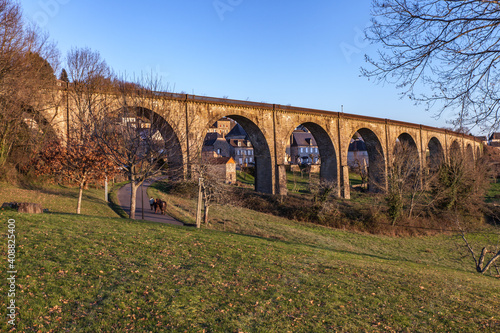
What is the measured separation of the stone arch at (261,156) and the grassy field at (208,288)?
19.9 meters

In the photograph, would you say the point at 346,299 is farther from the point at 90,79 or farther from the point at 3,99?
the point at 90,79

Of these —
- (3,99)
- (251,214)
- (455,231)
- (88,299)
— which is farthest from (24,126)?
(455,231)

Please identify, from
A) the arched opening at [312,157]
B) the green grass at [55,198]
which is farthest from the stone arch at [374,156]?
the green grass at [55,198]

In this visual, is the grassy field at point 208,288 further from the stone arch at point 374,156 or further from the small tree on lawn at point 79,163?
the stone arch at point 374,156

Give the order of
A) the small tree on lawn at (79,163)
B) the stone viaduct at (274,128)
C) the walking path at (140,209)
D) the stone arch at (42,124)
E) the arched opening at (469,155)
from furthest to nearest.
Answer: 1. the arched opening at (469,155)
2. the stone viaduct at (274,128)
3. the stone arch at (42,124)
4. the walking path at (140,209)
5. the small tree on lawn at (79,163)

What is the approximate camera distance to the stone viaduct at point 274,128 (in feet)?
81.4

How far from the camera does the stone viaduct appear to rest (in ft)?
81.4

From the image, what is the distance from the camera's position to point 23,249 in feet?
26.4

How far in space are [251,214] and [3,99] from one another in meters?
18.6

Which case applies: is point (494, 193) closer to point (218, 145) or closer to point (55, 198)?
point (218, 145)

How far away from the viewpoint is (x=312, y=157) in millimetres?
73688

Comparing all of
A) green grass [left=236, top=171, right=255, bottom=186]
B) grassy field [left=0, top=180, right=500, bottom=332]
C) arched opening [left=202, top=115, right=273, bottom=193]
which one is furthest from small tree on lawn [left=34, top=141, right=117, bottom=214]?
green grass [left=236, top=171, right=255, bottom=186]

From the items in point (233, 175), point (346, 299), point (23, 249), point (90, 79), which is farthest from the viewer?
point (233, 175)

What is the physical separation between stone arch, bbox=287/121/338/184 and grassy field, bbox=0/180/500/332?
25.2 m
